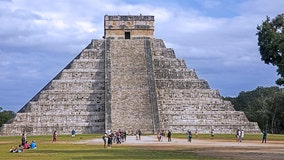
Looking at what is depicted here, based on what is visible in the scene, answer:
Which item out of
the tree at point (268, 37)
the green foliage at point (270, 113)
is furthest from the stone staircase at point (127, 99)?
the green foliage at point (270, 113)

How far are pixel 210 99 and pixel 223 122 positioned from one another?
2679mm

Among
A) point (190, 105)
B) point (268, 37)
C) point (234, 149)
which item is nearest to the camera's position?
point (234, 149)

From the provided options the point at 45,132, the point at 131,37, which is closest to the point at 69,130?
the point at 45,132

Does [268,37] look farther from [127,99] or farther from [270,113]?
[270,113]

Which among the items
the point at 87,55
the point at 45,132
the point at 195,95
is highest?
the point at 87,55

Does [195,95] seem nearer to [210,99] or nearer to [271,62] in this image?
[210,99]

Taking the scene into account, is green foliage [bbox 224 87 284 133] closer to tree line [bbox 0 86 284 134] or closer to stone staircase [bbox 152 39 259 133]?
tree line [bbox 0 86 284 134]

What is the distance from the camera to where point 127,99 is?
142 ft

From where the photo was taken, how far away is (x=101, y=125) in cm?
4244

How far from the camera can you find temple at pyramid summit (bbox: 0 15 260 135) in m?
42.2

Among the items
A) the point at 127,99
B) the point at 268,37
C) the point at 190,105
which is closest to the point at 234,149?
the point at 268,37

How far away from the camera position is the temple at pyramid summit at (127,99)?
4225cm

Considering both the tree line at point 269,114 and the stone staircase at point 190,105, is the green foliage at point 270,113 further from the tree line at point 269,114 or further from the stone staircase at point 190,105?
the stone staircase at point 190,105

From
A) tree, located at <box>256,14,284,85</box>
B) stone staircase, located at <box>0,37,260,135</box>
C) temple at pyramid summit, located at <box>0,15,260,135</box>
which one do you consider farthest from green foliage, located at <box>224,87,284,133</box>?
tree, located at <box>256,14,284,85</box>
